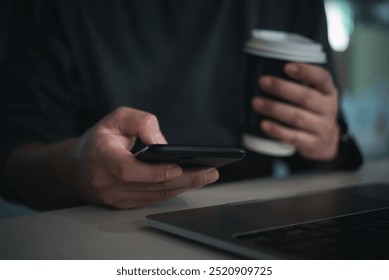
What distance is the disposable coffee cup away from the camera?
75 cm

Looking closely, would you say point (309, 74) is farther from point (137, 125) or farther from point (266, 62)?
point (137, 125)

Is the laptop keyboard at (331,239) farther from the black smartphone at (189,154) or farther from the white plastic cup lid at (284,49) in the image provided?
the white plastic cup lid at (284,49)

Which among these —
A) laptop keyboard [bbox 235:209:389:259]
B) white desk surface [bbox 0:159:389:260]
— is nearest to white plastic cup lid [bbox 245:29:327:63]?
white desk surface [bbox 0:159:389:260]

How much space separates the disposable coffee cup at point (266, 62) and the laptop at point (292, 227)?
17 centimetres

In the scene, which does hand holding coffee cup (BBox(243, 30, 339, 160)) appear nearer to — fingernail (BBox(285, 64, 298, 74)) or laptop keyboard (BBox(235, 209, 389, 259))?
fingernail (BBox(285, 64, 298, 74))

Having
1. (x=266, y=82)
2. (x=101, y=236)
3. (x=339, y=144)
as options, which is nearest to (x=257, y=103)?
(x=266, y=82)

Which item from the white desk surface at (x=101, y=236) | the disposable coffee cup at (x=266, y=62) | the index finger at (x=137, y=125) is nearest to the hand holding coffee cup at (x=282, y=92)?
the disposable coffee cup at (x=266, y=62)

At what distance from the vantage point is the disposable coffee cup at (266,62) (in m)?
0.75

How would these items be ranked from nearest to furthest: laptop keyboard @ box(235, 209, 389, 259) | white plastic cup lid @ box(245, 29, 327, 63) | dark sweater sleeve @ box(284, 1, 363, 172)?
laptop keyboard @ box(235, 209, 389, 259) → white plastic cup lid @ box(245, 29, 327, 63) → dark sweater sleeve @ box(284, 1, 363, 172)

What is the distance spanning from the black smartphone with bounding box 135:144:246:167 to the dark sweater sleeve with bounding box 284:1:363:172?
45 cm

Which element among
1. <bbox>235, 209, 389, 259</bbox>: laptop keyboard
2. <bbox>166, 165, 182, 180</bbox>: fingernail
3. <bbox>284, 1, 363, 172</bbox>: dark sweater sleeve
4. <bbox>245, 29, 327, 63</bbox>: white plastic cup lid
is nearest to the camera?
<bbox>235, 209, 389, 259</bbox>: laptop keyboard

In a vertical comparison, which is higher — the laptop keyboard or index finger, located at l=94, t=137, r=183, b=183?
index finger, located at l=94, t=137, r=183, b=183
